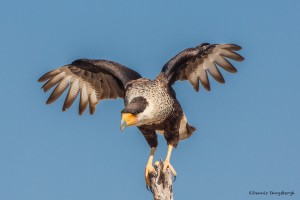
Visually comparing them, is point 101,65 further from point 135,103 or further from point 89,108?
point 135,103

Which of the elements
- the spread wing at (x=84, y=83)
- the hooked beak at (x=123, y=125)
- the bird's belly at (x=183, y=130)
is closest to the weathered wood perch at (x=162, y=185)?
the hooked beak at (x=123, y=125)

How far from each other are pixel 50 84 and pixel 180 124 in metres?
3.22

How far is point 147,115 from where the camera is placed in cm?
1144

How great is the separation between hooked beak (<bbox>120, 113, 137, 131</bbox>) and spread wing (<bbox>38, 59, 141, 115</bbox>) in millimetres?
2596

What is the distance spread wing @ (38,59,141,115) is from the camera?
45.2 feet

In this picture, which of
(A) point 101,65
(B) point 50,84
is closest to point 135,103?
(A) point 101,65

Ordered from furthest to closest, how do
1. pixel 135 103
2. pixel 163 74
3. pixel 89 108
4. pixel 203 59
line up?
pixel 89 108 → pixel 203 59 → pixel 163 74 → pixel 135 103

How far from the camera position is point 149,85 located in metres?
12.0

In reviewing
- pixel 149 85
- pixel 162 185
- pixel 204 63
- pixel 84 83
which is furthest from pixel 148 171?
A: pixel 84 83

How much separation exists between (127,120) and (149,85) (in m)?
1.43

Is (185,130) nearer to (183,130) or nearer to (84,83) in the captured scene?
(183,130)

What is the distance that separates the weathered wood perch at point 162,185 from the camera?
1059 cm

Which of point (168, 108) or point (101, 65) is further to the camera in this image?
point (101, 65)

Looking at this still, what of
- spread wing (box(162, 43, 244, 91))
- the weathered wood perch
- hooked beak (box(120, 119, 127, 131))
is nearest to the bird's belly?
spread wing (box(162, 43, 244, 91))
